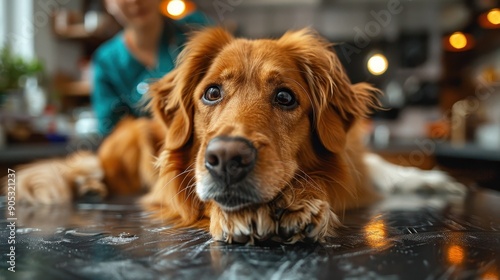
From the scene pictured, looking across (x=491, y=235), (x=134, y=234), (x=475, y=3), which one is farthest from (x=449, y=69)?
(x=134, y=234)

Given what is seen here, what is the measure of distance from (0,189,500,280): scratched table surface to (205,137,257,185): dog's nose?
171mm

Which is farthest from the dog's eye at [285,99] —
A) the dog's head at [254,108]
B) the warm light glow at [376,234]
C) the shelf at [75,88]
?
the shelf at [75,88]

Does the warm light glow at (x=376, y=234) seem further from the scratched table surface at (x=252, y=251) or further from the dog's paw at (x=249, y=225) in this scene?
the dog's paw at (x=249, y=225)

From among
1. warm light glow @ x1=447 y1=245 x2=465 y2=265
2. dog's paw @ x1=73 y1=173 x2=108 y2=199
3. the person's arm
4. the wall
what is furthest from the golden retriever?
the wall

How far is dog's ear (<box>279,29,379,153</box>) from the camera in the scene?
136cm

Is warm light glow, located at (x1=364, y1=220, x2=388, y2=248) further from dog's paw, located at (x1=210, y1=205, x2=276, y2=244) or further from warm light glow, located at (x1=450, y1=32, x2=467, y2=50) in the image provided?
warm light glow, located at (x1=450, y1=32, x2=467, y2=50)

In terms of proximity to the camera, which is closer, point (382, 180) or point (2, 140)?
point (382, 180)

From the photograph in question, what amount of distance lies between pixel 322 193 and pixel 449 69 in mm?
5164

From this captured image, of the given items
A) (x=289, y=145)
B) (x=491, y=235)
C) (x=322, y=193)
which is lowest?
(x=491, y=235)

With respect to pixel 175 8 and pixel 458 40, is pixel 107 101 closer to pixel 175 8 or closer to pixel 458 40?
pixel 175 8

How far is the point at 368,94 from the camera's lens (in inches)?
59.1

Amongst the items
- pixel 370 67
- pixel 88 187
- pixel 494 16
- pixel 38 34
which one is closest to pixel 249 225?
pixel 88 187

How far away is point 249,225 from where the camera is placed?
1.05 metres

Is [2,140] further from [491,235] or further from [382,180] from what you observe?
[491,235]
